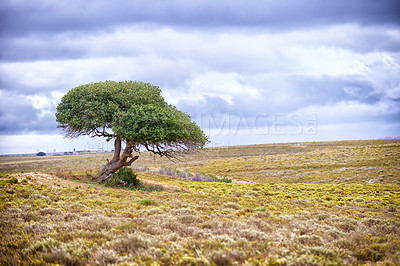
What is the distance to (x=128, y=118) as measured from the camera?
2103 centimetres

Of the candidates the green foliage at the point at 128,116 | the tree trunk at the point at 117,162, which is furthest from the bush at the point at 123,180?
the green foliage at the point at 128,116

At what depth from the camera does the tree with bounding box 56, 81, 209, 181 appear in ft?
68.4

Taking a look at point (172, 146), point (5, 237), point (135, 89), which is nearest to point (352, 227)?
point (5, 237)

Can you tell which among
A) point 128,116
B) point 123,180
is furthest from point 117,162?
point 128,116

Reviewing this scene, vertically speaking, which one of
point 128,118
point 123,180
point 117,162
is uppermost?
point 128,118

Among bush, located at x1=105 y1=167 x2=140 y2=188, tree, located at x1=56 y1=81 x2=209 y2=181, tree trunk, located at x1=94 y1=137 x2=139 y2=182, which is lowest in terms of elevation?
bush, located at x1=105 y1=167 x2=140 y2=188

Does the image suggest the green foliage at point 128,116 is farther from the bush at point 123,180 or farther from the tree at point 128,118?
the bush at point 123,180

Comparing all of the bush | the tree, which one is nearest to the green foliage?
the tree

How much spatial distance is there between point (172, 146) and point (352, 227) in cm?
1548

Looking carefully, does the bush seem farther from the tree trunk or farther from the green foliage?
the green foliage

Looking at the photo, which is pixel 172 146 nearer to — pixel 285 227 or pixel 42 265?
pixel 285 227

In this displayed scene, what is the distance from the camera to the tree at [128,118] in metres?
20.8

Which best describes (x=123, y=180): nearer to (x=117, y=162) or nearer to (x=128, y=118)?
(x=117, y=162)

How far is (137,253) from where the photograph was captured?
6.81 m
